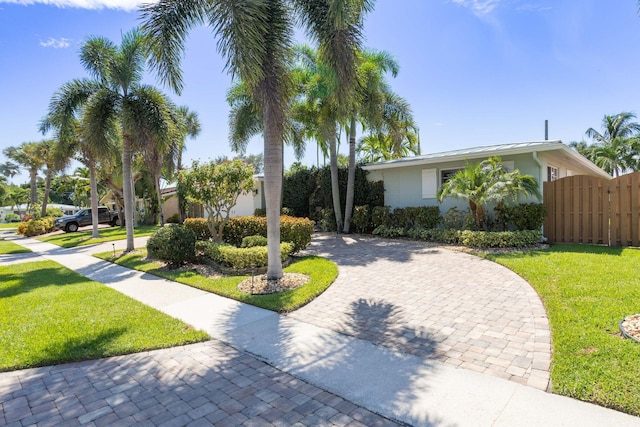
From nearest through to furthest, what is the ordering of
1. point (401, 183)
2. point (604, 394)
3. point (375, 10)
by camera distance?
point (604, 394)
point (375, 10)
point (401, 183)

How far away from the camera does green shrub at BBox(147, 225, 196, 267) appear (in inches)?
368

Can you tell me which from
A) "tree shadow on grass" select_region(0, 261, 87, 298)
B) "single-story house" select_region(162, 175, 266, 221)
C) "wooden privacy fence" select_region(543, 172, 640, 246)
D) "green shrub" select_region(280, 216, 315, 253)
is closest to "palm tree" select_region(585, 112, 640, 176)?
"wooden privacy fence" select_region(543, 172, 640, 246)

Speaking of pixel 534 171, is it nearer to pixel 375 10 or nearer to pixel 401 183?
pixel 401 183

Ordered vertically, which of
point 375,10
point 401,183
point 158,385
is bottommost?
point 158,385

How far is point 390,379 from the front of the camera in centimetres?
336

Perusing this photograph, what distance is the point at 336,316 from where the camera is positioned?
17.3ft

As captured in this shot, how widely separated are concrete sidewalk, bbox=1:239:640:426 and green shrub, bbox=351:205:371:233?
9.72m

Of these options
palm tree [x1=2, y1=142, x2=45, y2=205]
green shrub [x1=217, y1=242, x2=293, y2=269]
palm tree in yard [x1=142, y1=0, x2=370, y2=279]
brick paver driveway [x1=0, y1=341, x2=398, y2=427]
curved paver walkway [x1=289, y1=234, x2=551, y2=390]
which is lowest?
brick paver driveway [x1=0, y1=341, x2=398, y2=427]

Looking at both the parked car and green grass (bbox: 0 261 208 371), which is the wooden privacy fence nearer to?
green grass (bbox: 0 261 208 371)

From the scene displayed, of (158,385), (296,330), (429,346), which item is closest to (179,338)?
(158,385)

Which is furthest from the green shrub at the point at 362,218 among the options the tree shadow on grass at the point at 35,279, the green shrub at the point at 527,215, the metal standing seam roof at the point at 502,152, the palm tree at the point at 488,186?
the tree shadow on grass at the point at 35,279

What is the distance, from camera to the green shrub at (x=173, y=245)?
934 centimetres

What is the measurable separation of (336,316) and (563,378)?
2.92 metres

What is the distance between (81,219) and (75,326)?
25.8 meters
